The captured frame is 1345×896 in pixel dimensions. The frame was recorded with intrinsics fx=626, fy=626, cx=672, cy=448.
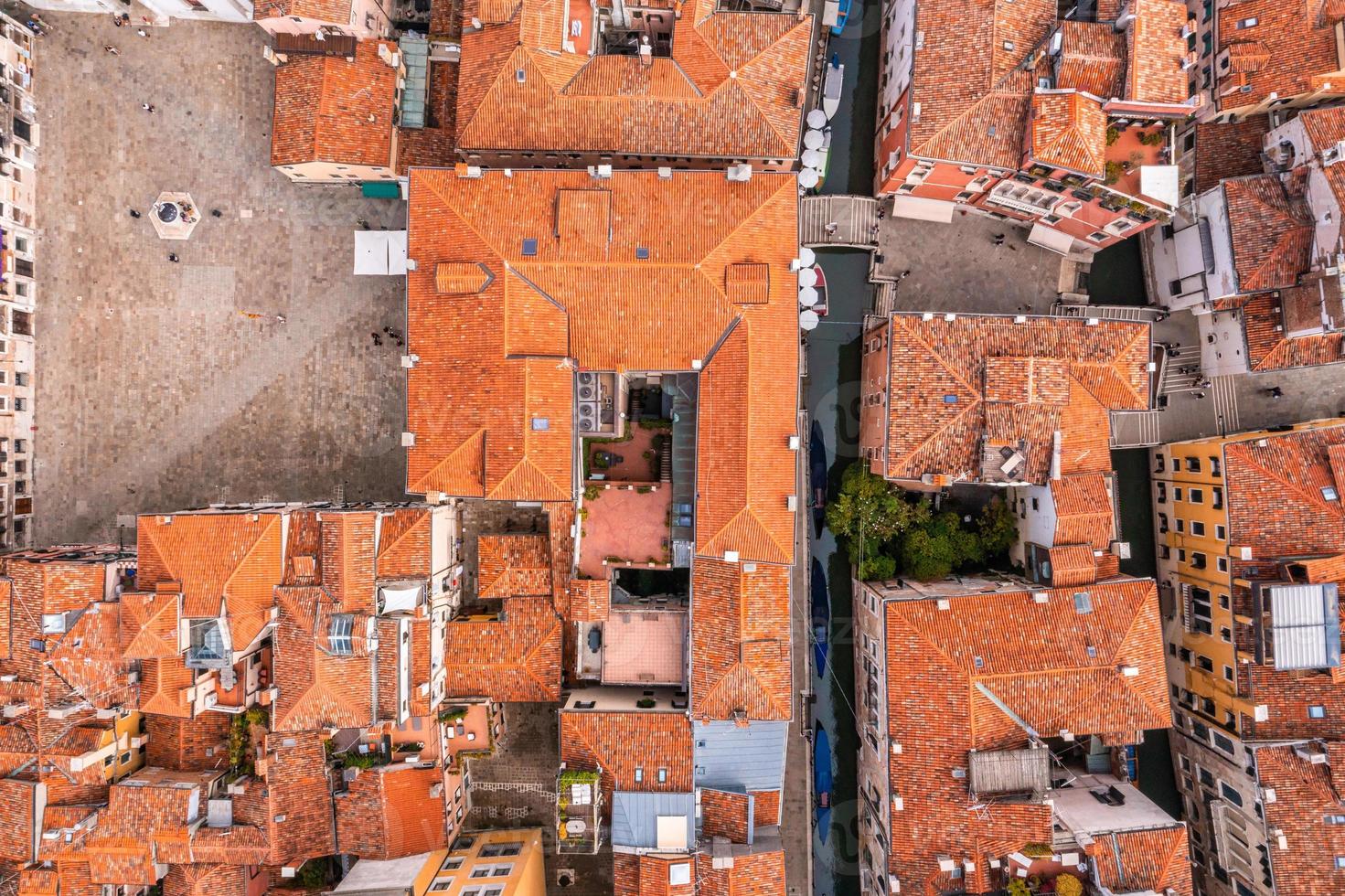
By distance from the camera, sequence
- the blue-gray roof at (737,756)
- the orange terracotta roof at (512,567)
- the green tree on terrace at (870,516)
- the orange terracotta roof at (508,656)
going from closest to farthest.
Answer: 1. the blue-gray roof at (737,756)
2. the orange terracotta roof at (508,656)
3. the orange terracotta roof at (512,567)
4. the green tree on terrace at (870,516)

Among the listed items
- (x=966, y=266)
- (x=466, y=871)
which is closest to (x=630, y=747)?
(x=466, y=871)

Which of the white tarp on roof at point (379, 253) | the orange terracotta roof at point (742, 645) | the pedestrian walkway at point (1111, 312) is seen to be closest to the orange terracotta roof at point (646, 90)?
the white tarp on roof at point (379, 253)

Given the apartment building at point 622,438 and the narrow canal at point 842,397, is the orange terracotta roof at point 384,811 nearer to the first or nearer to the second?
the apartment building at point 622,438

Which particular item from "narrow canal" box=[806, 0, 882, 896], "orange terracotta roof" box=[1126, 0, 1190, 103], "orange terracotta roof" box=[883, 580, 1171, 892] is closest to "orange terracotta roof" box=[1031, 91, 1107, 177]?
"orange terracotta roof" box=[1126, 0, 1190, 103]

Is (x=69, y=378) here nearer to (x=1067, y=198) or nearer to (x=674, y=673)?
(x=674, y=673)

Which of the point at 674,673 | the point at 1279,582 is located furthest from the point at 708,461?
the point at 1279,582

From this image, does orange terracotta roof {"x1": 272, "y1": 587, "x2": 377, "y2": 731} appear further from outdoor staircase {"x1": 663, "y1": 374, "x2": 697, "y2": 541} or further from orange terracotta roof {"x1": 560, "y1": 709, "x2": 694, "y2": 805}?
outdoor staircase {"x1": 663, "y1": 374, "x2": 697, "y2": 541}

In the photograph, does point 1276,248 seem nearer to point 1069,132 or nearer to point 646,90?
point 1069,132
